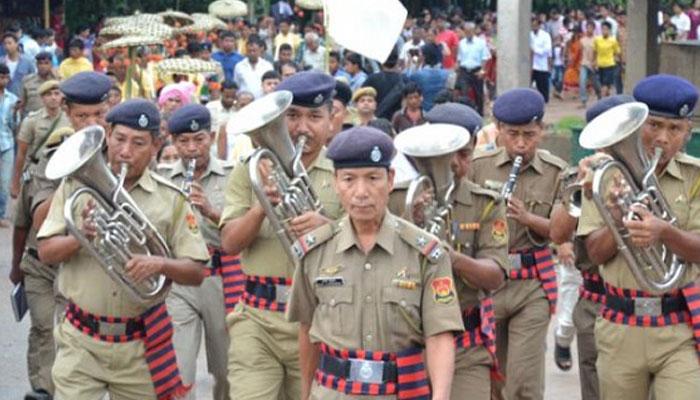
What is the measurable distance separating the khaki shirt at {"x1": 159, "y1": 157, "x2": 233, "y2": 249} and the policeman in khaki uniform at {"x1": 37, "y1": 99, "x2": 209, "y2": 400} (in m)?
1.63

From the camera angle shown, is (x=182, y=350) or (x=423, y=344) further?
(x=182, y=350)

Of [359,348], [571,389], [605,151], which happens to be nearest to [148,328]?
[359,348]

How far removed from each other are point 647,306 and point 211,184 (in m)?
3.01

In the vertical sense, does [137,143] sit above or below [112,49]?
above

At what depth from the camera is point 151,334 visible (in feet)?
26.6

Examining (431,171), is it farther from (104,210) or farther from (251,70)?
(251,70)

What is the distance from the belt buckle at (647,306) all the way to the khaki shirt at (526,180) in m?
1.72

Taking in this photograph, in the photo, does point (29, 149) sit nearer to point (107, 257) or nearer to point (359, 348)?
point (107, 257)

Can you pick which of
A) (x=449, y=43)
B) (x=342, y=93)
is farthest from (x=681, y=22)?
(x=342, y=93)

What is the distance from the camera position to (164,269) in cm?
791

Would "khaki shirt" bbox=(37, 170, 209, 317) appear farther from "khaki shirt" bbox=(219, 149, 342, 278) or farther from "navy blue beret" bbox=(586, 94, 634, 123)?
"navy blue beret" bbox=(586, 94, 634, 123)

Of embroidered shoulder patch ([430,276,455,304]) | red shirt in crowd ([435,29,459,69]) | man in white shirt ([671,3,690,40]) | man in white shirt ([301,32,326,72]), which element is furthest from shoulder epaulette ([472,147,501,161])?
man in white shirt ([671,3,690,40])

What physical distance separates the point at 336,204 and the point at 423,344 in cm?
161

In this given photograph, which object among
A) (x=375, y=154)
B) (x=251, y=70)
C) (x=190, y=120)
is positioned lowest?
(x=251, y=70)
